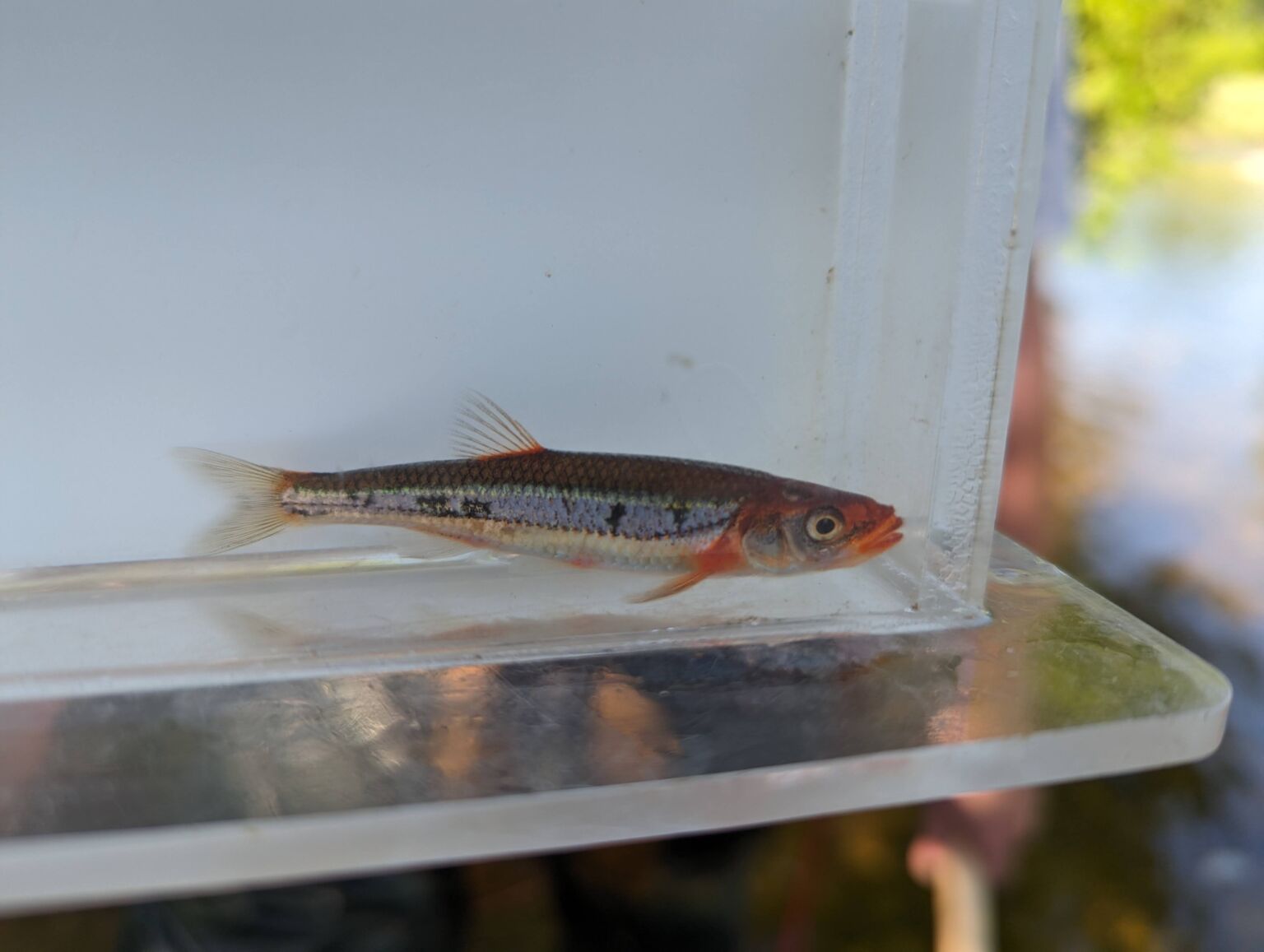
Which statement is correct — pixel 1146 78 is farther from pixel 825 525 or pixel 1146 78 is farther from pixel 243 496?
pixel 243 496

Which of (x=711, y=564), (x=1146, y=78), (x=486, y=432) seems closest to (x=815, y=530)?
(x=711, y=564)

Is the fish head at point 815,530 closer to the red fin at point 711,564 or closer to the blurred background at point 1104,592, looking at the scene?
the red fin at point 711,564

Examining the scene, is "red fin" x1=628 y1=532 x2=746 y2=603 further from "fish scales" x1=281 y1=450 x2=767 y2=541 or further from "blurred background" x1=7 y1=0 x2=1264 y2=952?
"blurred background" x1=7 y1=0 x2=1264 y2=952

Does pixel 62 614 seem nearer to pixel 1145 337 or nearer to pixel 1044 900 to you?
pixel 1044 900

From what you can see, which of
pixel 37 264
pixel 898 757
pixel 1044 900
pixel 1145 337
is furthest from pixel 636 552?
pixel 1145 337

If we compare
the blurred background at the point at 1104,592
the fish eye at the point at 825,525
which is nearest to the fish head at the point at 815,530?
the fish eye at the point at 825,525

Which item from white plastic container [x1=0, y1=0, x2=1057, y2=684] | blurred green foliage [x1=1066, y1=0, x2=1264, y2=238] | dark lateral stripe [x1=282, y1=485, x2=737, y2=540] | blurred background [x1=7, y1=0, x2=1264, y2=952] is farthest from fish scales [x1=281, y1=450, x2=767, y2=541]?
blurred green foliage [x1=1066, y1=0, x2=1264, y2=238]
